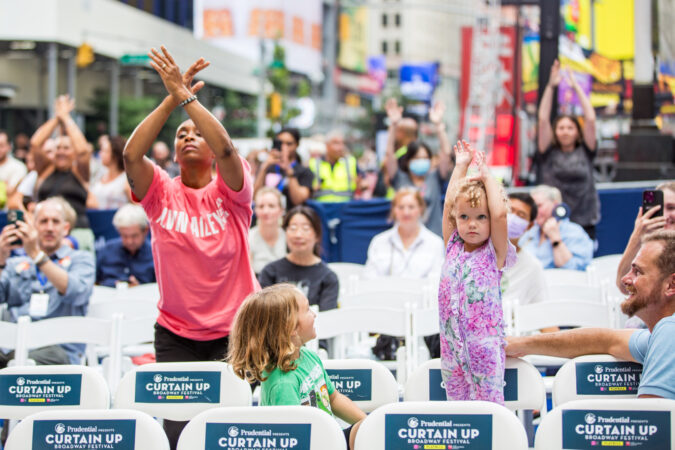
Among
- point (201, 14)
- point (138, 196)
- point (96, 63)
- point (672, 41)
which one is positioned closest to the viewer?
point (138, 196)

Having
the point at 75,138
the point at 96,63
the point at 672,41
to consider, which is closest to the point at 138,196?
the point at 75,138

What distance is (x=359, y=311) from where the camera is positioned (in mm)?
5453

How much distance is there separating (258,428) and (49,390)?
1.22 meters

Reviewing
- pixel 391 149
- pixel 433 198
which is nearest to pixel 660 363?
pixel 433 198

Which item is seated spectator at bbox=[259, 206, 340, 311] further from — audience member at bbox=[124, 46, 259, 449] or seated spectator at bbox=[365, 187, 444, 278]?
audience member at bbox=[124, 46, 259, 449]

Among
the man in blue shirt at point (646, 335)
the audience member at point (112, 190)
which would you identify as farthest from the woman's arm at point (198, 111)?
the audience member at point (112, 190)

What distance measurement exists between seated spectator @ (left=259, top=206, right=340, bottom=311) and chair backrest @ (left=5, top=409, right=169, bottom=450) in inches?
112

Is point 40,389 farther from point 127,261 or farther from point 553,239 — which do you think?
point 553,239

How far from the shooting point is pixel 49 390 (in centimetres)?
399

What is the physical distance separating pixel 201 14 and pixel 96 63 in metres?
32.4

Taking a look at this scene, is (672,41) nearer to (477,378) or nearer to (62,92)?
(62,92)

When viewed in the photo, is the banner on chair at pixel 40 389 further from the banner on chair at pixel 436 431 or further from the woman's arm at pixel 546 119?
the woman's arm at pixel 546 119

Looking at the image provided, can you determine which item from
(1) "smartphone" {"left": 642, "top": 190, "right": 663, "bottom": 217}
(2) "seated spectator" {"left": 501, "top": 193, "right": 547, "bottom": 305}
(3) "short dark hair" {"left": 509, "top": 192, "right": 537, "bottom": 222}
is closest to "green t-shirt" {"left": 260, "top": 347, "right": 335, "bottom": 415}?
(1) "smartphone" {"left": 642, "top": 190, "right": 663, "bottom": 217}

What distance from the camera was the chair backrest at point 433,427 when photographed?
324cm
